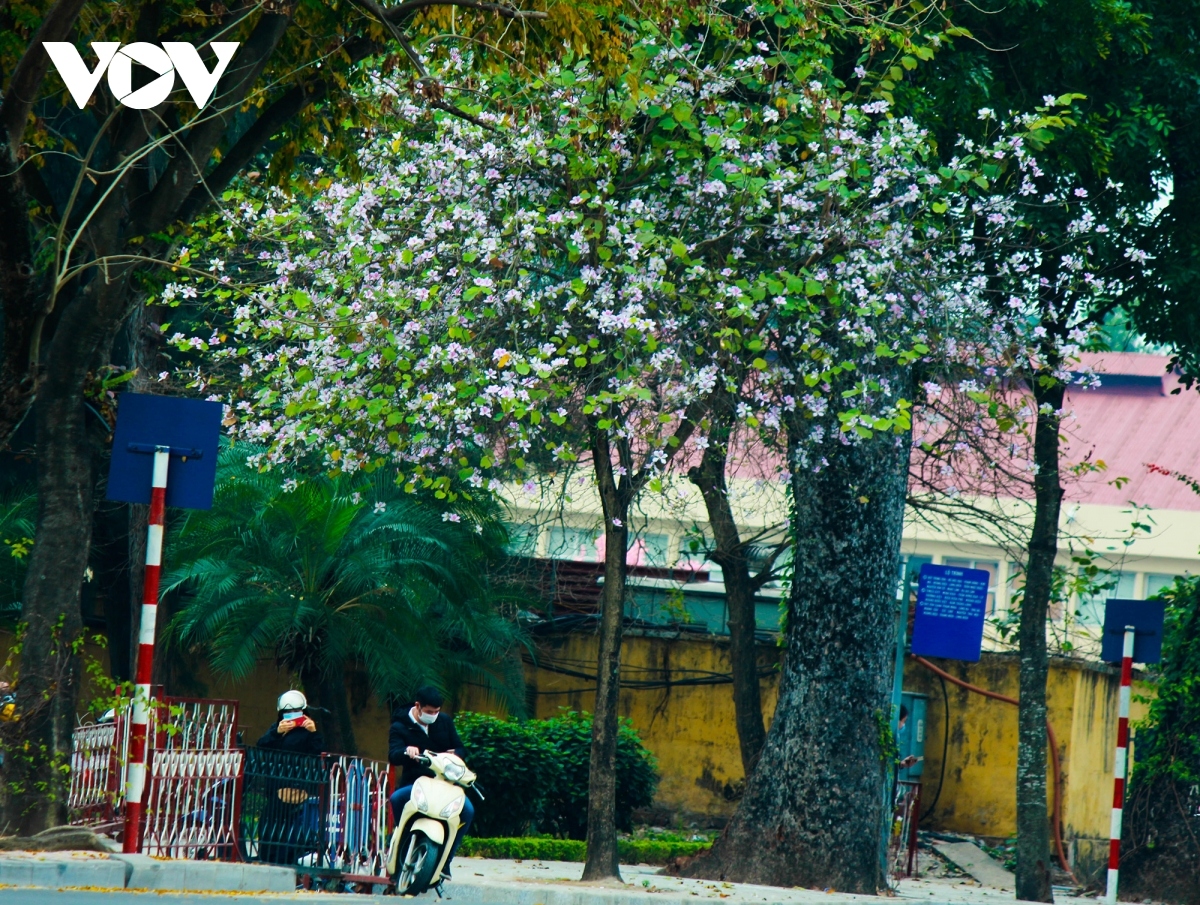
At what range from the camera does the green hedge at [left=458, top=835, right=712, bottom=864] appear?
15867 mm

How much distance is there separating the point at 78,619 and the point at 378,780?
2572 millimetres

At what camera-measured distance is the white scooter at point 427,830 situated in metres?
11.1

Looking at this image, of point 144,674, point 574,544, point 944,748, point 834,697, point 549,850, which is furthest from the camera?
point 574,544

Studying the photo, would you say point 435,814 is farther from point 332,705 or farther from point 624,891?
point 332,705

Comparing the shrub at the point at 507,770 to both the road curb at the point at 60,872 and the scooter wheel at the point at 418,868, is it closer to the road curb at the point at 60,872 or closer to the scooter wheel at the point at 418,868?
the scooter wheel at the point at 418,868

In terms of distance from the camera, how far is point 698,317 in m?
13.1

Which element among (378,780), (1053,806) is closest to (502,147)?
(378,780)

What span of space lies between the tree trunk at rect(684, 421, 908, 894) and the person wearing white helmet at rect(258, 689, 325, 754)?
13.2 feet

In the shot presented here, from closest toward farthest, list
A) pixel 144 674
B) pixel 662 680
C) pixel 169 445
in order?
1. pixel 144 674
2. pixel 169 445
3. pixel 662 680

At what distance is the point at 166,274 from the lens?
15.3 m

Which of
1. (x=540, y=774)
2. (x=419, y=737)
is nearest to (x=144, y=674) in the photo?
(x=419, y=737)

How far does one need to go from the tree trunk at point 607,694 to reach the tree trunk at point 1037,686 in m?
4.67

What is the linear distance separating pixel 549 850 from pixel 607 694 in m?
3.38

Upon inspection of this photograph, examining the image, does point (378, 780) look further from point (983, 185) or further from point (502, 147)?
point (983, 185)
